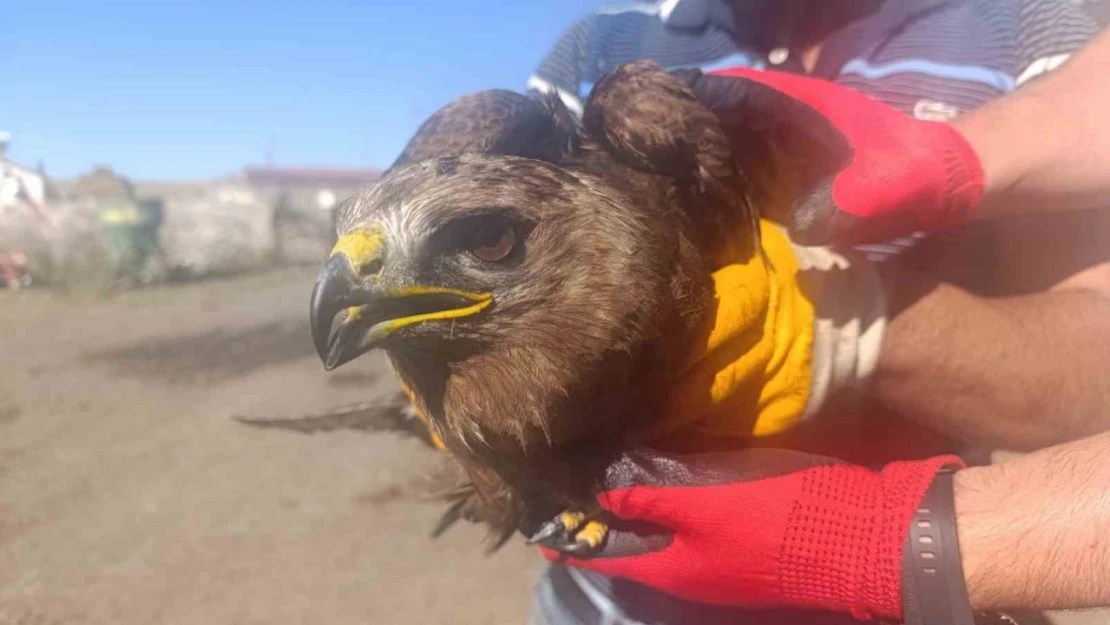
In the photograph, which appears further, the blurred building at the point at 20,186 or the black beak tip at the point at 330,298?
the blurred building at the point at 20,186

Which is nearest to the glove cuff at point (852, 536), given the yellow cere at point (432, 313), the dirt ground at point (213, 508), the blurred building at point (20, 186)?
the yellow cere at point (432, 313)

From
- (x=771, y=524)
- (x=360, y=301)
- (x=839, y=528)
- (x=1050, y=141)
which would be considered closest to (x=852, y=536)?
(x=839, y=528)

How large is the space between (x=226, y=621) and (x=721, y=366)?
303cm

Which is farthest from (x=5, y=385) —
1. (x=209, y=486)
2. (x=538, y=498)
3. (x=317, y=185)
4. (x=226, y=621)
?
(x=538, y=498)

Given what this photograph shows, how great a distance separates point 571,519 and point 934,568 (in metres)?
0.63

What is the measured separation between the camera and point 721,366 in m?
1.45

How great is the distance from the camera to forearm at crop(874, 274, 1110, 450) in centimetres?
145

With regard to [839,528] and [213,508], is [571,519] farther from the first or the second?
[213,508]

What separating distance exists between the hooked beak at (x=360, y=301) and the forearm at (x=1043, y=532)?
2.77ft

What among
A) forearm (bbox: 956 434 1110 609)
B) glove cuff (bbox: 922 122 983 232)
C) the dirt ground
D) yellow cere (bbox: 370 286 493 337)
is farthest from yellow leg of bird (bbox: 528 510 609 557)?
the dirt ground

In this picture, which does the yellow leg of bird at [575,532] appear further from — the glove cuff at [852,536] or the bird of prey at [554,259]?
the glove cuff at [852,536]

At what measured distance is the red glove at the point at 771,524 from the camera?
1276mm

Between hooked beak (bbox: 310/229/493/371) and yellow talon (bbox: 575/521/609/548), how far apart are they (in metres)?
0.57

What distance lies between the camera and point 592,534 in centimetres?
161
